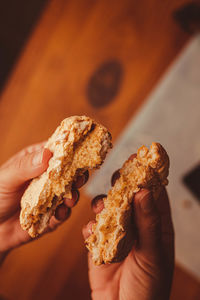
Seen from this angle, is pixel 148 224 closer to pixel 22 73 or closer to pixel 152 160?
pixel 152 160

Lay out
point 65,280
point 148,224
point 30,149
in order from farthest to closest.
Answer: point 65,280
point 30,149
point 148,224

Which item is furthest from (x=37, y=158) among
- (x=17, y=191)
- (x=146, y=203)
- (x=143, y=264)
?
(x=143, y=264)

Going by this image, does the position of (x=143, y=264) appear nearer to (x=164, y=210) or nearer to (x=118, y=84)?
(x=164, y=210)

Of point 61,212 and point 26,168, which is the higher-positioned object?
point 26,168

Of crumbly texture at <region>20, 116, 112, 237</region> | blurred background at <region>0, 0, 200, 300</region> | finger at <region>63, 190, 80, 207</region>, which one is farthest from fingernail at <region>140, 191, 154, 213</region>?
blurred background at <region>0, 0, 200, 300</region>

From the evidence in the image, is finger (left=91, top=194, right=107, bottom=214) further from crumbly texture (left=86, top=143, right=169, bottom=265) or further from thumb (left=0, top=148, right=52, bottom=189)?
thumb (left=0, top=148, right=52, bottom=189)

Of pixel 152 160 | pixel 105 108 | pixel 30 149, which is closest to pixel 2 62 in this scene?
pixel 105 108
